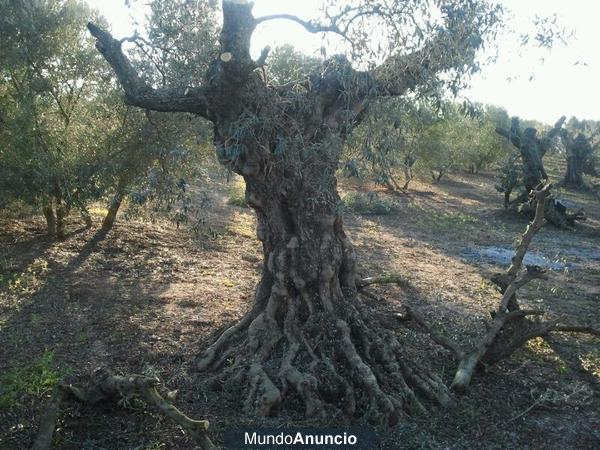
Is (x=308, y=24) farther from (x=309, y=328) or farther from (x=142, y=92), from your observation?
(x=309, y=328)

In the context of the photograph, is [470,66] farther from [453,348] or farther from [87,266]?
[87,266]

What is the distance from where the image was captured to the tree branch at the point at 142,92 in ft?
20.6

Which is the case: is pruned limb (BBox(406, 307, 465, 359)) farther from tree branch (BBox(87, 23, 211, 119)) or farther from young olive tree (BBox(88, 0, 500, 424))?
tree branch (BBox(87, 23, 211, 119))

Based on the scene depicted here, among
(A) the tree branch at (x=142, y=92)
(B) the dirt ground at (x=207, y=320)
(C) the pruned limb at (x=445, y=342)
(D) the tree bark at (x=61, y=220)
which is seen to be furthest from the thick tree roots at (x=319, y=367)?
(D) the tree bark at (x=61, y=220)

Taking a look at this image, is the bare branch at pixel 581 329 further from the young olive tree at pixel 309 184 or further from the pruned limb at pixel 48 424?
the pruned limb at pixel 48 424

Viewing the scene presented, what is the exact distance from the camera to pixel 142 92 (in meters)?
6.34

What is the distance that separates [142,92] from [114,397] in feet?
11.4

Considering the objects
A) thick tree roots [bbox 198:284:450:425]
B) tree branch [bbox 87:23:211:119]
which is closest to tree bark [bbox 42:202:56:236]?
tree branch [bbox 87:23:211:119]

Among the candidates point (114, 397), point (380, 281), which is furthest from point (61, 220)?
point (114, 397)

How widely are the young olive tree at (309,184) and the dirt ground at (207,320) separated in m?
0.46

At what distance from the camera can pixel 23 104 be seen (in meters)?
10.8

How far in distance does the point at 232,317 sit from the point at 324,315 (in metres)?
2.39

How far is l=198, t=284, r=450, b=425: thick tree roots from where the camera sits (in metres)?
5.76

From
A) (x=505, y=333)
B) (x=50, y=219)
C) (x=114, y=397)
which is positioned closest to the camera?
(x=114, y=397)
